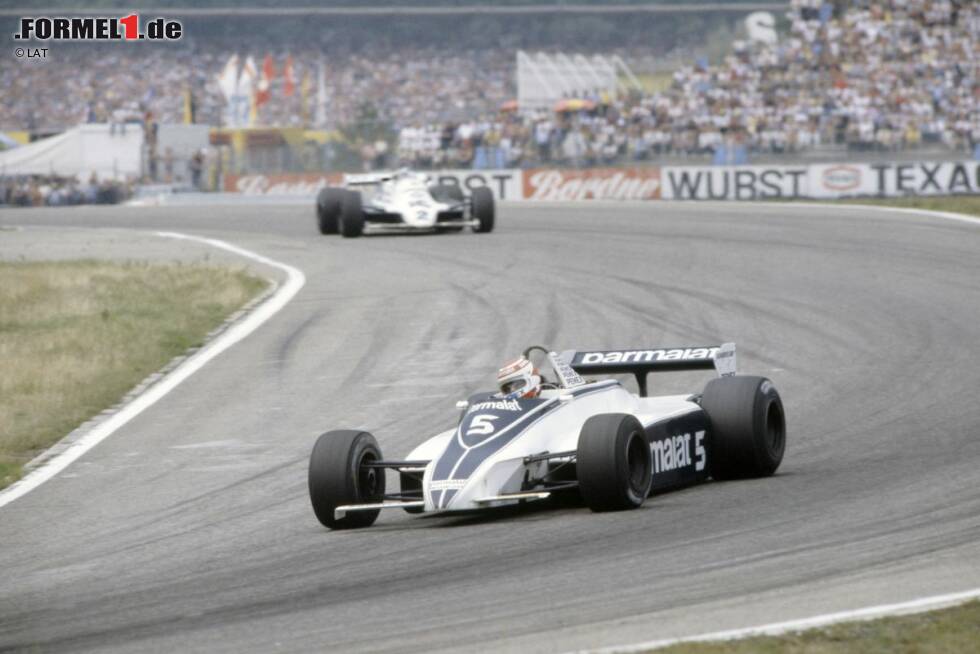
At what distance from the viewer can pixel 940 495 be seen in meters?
8.97

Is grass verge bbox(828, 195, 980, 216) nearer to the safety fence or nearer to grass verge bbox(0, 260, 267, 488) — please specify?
the safety fence

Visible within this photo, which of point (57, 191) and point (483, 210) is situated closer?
point (483, 210)

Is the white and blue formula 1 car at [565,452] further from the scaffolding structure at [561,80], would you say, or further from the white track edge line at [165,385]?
the scaffolding structure at [561,80]

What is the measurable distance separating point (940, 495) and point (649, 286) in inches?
498

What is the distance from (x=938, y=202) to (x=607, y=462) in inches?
1014

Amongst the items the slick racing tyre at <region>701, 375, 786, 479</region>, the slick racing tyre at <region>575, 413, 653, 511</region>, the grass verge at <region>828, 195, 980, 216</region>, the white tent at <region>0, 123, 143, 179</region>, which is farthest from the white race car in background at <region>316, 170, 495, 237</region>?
the slick racing tyre at <region>575, 413, 653, 511</region>

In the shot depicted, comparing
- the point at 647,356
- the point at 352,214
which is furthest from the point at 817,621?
the point at 352,214

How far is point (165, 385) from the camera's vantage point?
15.6m

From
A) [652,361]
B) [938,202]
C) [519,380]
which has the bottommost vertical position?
[938,202]

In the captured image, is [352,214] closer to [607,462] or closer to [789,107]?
[789,107]

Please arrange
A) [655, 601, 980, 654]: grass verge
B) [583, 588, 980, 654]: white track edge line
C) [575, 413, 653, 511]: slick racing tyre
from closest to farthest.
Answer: [655, 601, 980, 654]: grass verge
[583, 588, 980, 654]: white track edge line
[575, 413, 653, 511]: slick racing tyre

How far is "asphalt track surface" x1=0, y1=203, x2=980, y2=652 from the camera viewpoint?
6910 millimetres

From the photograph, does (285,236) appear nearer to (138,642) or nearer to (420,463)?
(420,463)

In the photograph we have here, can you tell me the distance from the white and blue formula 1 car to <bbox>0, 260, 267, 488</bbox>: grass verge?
332 cm
